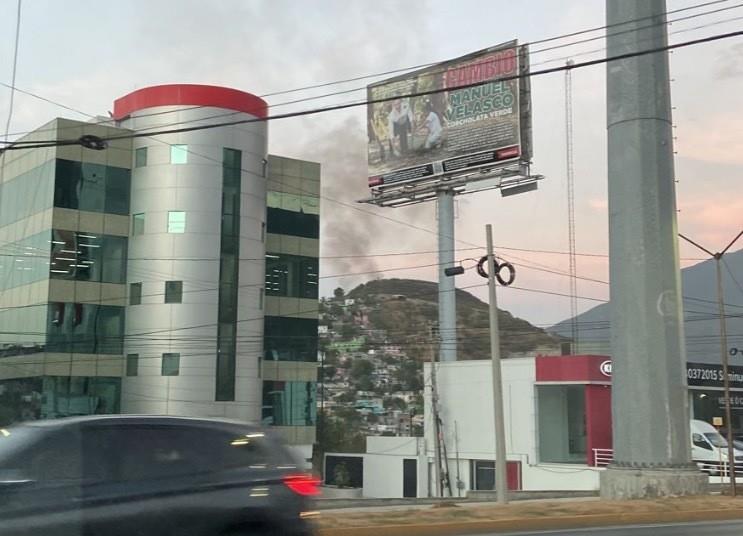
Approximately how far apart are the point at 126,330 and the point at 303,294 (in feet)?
43.4

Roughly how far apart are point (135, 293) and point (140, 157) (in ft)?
26.5

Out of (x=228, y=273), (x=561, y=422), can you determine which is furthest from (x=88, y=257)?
(x=561, y=422)

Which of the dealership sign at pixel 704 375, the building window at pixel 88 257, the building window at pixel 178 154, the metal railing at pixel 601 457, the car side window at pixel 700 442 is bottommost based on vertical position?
the metal railing at pixel 601 457

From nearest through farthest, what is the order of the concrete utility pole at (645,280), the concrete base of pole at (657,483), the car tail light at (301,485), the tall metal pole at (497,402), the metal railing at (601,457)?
the car tail light at (301,485) < the concrete base of pole at (657,483) < the concrete utility pole at (645,280) < the tall metal pole at (497,402) < the metal railing at (601,457)

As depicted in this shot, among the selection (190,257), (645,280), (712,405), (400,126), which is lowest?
(712,405)

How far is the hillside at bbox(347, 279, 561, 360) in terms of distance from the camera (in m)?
136

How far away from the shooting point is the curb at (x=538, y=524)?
13.1 metres

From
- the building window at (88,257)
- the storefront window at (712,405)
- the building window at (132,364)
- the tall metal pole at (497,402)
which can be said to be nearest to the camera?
the tall metal pole at (497,402)

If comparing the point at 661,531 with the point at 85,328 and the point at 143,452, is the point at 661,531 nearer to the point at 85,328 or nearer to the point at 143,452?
the point at 143,452

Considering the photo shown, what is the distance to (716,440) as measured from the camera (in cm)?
4038

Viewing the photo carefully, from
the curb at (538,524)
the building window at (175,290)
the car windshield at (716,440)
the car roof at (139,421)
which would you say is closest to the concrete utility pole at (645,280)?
the curb at (538,524)

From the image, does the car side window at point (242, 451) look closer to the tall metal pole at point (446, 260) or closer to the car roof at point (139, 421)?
the car roof at point (139, 421)

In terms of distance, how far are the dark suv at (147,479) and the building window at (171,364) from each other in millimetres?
41693

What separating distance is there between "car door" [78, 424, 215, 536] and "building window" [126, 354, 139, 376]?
43.5m
